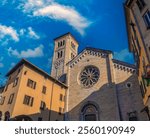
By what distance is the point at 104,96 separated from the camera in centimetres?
2842

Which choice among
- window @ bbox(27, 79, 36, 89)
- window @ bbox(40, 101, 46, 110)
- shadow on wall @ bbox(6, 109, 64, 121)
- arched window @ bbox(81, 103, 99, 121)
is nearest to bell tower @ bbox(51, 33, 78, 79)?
arched window @ bbox(81, 103, 99, 121)

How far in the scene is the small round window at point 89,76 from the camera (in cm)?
3117

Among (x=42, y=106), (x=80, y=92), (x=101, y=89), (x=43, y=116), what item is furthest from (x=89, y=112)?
(x=42, y=106)

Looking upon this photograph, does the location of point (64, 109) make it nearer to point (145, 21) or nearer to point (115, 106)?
point (115, 106)

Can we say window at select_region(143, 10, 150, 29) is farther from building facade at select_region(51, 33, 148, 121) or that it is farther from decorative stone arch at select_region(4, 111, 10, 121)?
decorative stone arch at select_region(4, 111, 10, 121)

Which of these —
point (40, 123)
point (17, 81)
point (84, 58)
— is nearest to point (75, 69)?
point (84, 58)

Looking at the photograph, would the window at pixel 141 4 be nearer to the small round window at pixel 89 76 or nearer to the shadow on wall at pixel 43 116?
the small round window at pixel 89 76

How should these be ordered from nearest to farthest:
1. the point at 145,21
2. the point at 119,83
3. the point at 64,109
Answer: the point at 145,21, the point at 119,83, the point at 64,109

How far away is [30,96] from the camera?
24.6 metres

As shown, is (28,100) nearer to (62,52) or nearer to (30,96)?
(30,96)

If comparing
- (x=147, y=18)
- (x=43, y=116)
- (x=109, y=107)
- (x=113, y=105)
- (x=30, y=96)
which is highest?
(x=147, y=18)

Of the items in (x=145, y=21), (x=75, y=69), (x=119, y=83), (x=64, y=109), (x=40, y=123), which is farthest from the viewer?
(x=75, y=69)

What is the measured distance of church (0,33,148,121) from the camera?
2406 cm

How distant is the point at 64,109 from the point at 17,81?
10642 mm
